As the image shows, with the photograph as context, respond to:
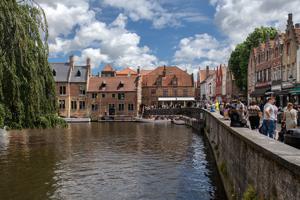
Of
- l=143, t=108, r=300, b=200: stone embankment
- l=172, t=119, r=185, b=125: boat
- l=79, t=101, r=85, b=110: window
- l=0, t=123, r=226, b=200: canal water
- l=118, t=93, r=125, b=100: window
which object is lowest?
l=0, t=123, r=226, b=200: canal water

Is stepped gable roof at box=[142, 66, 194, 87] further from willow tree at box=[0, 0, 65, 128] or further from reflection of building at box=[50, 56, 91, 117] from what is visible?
willow tree at box=[0, 0, 65, 128]

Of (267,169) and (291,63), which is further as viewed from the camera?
(291,63)

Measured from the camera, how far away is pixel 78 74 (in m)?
74.6

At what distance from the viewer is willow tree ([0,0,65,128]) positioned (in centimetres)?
1241

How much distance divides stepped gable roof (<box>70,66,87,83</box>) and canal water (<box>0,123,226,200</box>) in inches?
1834

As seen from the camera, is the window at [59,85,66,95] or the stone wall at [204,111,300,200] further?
the window at [59,85,66,95]

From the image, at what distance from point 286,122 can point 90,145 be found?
1994cm

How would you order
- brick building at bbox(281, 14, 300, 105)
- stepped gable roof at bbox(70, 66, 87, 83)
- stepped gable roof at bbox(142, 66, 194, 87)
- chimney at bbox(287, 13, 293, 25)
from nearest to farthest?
brick building at bbox(281, 14, 300, 105)
chimney at bbox(287, 13, 293, 25)
stepped gable roof at bbox(70, 66, 87, 83)
stepped gable roof at bbox(142, 66, 194, 87)

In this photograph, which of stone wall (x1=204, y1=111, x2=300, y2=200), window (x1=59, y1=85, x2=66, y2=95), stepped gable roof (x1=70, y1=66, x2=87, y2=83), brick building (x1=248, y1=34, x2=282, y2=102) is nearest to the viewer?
stone wall (x1=204, y1=111, x2=300, y2=200)

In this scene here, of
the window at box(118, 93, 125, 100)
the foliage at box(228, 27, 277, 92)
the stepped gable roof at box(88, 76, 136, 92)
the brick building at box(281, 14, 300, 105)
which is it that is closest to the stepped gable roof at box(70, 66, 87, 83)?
the stepped gable roof at box(88, 76, 136, 92)

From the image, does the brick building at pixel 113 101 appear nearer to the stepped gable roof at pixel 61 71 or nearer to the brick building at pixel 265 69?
the stepped gable roof at pixel 61 71

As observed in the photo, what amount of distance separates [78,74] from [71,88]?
333cm

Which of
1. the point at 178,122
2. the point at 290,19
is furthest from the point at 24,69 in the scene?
the point at 178,122

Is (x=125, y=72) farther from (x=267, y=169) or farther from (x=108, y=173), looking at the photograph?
(x=267, y=169)
